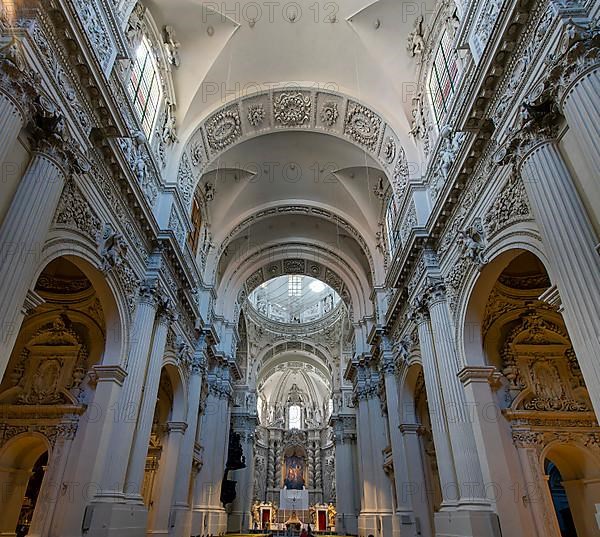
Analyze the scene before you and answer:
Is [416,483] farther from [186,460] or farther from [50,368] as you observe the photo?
[50,368]

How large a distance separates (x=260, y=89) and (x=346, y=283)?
36.7 feet

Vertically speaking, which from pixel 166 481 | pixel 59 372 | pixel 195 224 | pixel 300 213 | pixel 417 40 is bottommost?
pixel 166 481

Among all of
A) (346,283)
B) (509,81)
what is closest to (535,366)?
(509,81)

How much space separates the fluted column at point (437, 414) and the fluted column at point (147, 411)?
22.9 feet

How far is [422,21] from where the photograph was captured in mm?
12977

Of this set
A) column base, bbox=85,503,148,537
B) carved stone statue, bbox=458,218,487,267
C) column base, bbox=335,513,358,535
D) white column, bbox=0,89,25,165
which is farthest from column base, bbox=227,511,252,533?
white column, bbox=0,89,25,165

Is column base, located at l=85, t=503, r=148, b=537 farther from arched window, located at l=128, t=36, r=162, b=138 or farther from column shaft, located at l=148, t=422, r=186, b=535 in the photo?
arched window, located at l=128, t=36, r=162, b=138

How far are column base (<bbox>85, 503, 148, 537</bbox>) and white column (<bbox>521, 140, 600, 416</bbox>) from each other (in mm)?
8558

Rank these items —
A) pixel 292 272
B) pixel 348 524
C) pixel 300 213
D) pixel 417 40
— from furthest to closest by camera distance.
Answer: pixel 292 272
pixel 348 524
pixel 300 213
pixel 417 40

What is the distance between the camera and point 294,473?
46312mm

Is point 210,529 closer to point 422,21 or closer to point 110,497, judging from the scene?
point 110,497

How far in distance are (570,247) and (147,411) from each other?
985 cm

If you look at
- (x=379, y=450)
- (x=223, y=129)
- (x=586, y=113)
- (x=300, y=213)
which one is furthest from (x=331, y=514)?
(x=586, y=113)

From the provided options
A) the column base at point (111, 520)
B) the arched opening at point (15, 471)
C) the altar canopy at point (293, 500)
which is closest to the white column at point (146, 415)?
the column base at point (111, 520)
